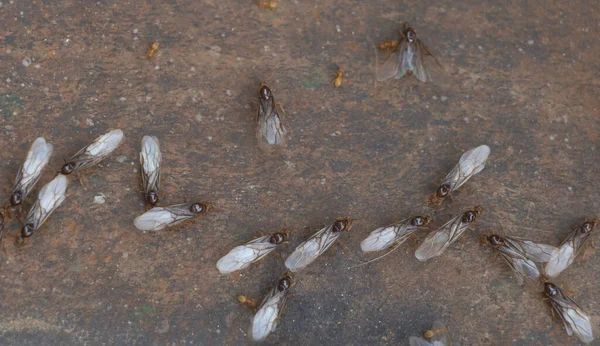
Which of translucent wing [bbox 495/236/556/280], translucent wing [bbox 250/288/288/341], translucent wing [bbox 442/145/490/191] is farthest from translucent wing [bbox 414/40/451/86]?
translucent wing [bbox 250/288/288/341]

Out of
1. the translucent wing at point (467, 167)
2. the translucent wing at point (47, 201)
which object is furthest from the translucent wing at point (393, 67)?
the translucent wing at point (47, 201)

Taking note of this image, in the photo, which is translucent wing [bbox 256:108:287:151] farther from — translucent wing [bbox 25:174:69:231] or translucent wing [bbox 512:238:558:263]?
translucent wing [bbox 512:238:558:263]

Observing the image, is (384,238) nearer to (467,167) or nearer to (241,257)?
(467,167)

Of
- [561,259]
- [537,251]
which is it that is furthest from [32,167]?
[561,259]

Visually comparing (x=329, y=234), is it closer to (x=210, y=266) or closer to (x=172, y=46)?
(x=210, y=266)

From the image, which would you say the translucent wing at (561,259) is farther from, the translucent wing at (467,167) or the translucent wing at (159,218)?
the translucent wing at (159,218)
